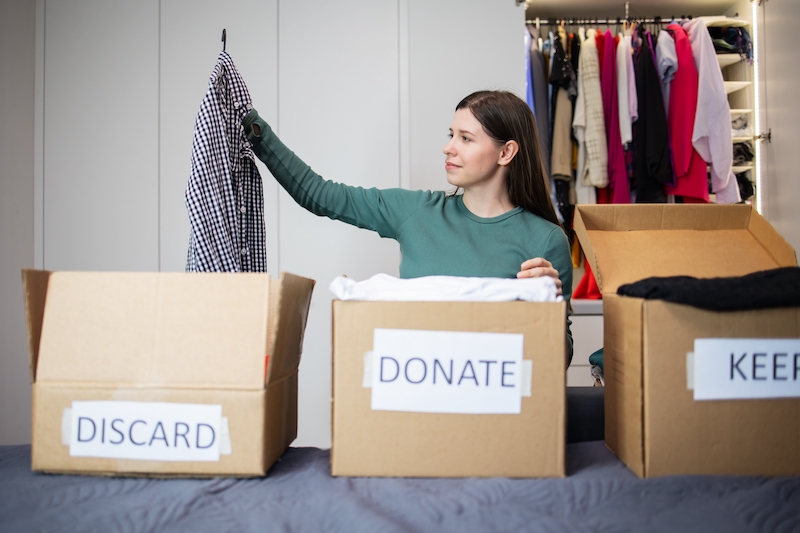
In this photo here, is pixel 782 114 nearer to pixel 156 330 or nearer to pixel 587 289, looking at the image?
pixel 587 289

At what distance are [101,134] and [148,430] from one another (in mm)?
1934

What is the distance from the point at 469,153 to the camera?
4.19 ft

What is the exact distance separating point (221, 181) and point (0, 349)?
4.75ft

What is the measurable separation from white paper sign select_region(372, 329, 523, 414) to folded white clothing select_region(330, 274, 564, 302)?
1.7 inches

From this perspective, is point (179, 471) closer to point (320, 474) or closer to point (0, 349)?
point (320, 474)

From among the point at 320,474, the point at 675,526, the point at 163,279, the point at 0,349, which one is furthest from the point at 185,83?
the point at 675,526

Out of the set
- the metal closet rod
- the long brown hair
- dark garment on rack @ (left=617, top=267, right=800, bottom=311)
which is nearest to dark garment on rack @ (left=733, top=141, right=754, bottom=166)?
the metal closet rod

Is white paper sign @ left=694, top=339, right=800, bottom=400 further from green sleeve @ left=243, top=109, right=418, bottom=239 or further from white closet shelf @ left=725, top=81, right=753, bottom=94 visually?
white closet shelf @ left=725, top=81, right=753, bottom=94

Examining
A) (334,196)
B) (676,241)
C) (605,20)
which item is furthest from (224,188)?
(605,20)

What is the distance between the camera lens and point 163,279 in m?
0.68

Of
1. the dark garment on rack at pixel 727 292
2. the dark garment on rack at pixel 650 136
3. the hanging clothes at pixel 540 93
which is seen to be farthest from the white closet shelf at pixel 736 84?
the dark garment on rack at pixel 727 292

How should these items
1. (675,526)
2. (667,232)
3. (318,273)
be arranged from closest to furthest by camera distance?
(675,526) < (667,232) < (318,273)

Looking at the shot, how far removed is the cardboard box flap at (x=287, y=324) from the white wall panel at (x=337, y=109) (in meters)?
1.40

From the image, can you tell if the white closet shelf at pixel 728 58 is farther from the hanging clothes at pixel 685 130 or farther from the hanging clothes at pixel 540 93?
the hanging clothes at pixel 540 93
